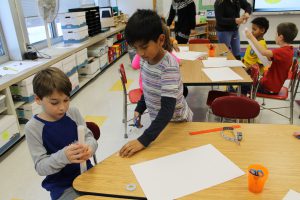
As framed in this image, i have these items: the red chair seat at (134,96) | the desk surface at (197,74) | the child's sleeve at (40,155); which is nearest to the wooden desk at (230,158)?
the child's sleeve at (40,155)

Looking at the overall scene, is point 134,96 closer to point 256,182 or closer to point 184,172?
point 184,172

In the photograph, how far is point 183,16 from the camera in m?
3.66

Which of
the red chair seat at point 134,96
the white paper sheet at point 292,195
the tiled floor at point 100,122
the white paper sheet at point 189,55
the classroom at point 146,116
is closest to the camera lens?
the white paper sheet at point 292,195

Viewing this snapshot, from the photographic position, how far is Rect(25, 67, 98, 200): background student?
1069 mm

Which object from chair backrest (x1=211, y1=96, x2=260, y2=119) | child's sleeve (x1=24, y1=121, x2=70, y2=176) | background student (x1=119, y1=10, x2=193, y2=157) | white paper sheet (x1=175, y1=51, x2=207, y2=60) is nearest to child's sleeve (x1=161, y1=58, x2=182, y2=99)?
background student (x1=119, y1=10, x2=193, y2=157)

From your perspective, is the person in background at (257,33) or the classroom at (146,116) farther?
the person in background at (257,33)

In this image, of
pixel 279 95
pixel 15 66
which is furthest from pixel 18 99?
pixel 279 95

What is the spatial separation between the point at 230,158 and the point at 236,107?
2.40ft

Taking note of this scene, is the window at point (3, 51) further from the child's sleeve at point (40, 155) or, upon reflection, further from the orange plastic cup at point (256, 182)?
the orange plastic cup at point (256, 182)

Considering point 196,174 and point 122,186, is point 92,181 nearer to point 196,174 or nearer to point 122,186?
point 122,186

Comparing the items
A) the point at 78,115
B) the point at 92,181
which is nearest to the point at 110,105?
the point at 78,115

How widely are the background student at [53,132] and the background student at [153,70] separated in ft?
0.87

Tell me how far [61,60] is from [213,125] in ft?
8.08

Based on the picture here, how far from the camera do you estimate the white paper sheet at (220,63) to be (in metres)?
2.49
